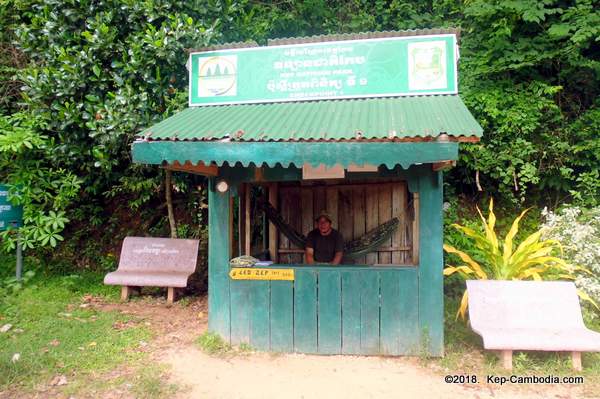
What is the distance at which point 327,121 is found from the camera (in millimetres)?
4355

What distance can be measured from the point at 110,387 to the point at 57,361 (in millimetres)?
866

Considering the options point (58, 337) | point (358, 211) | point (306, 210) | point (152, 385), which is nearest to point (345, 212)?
point (358, 211)

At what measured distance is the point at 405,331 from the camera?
4.44 m

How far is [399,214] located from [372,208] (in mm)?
437

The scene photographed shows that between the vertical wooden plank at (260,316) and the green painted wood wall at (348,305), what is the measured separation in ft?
0.04

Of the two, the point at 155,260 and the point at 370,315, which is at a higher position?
the point at 155,260

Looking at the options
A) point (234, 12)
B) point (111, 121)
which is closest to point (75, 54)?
point (111, 121)

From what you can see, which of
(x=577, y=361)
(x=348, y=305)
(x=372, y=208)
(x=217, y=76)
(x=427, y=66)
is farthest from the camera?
(x=372, y=208)

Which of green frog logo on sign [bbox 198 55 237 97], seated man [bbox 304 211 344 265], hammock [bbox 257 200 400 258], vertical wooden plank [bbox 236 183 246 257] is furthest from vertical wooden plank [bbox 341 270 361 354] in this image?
green frog logo on sign [bbox 198 55 237 97]

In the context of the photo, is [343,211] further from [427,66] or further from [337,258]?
[427,66]

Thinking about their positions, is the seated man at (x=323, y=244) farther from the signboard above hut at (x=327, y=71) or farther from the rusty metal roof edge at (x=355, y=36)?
the rusty metal roof edge at (x=355, y=36)

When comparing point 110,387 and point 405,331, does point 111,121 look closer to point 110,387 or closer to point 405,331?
point 110,387

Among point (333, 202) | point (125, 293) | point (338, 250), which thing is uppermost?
point (333, 202)

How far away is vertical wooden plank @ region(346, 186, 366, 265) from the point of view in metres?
6.71
